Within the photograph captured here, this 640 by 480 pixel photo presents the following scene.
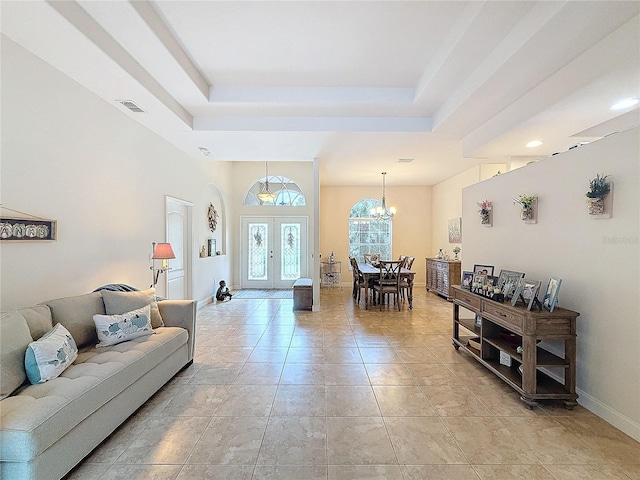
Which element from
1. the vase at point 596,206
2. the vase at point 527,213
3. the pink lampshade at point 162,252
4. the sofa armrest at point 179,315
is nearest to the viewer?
the vase at point 596,206

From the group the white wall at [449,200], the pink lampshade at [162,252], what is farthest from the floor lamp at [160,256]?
the white wall at [449,200]

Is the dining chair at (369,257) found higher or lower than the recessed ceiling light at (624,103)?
lower

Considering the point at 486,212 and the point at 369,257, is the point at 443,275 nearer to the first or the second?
the point at 369,257

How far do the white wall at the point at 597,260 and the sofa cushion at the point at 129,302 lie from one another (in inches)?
153

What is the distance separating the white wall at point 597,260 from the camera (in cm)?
220

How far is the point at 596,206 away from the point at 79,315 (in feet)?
13.9

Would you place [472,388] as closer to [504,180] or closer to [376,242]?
[504,180]

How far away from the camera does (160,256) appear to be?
3.90m

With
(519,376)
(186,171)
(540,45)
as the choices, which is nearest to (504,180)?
(540,45)

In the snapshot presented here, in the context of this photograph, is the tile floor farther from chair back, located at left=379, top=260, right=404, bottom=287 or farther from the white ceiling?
the white ceiling

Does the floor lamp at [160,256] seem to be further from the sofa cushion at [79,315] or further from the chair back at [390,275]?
the chair back at [390,275]

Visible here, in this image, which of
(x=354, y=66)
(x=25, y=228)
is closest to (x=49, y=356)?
(x=25, y=228)

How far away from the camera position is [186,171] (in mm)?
5512

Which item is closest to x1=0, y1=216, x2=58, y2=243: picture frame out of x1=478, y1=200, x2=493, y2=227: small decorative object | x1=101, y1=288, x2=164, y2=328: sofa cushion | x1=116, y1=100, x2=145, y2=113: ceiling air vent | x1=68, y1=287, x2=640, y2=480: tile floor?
x1=101, y1=288, x2=164, y2=328: sofa cushion
